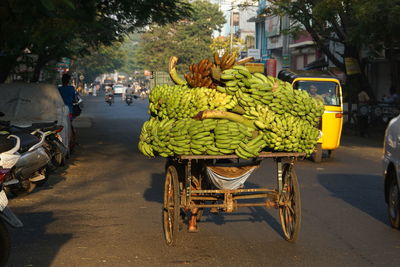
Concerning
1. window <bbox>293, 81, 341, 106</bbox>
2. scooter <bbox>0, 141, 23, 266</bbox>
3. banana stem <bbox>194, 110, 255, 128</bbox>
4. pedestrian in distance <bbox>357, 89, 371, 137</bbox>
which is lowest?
pedestrian in distance <bbox>357, 89, 371, 137</bbox>

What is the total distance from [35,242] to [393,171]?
4.48 meters

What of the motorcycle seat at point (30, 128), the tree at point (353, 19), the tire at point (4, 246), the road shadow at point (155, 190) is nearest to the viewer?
the tire at point (4, 246)

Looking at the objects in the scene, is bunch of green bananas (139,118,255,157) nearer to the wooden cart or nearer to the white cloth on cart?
the wooden cart

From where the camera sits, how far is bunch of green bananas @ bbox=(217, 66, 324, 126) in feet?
25.4

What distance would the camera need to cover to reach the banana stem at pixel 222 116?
7539 mm

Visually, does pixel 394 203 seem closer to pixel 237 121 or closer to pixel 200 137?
pixel 237 121

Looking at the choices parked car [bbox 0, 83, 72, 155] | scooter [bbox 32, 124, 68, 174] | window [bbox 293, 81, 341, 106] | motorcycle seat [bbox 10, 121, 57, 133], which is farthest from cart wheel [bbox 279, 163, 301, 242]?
window [bbox 293, 81, 341, 106]

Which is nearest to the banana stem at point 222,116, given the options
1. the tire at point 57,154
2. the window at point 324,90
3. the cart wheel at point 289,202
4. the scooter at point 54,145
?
the cart wheel at point 289,202

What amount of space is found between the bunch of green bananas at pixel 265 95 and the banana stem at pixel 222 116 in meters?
0.14

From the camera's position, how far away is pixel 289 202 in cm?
786

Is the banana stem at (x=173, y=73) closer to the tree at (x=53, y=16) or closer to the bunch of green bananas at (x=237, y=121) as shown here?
the bunch of green bananas at (x=237, y=121)

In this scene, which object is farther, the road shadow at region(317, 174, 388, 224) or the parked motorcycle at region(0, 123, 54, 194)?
the parked motorcycle at region(0, 123, 54, 194)

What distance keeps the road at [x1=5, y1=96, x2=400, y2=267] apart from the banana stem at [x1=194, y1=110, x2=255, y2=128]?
1291 millimetres

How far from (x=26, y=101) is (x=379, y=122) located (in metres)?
16.3
